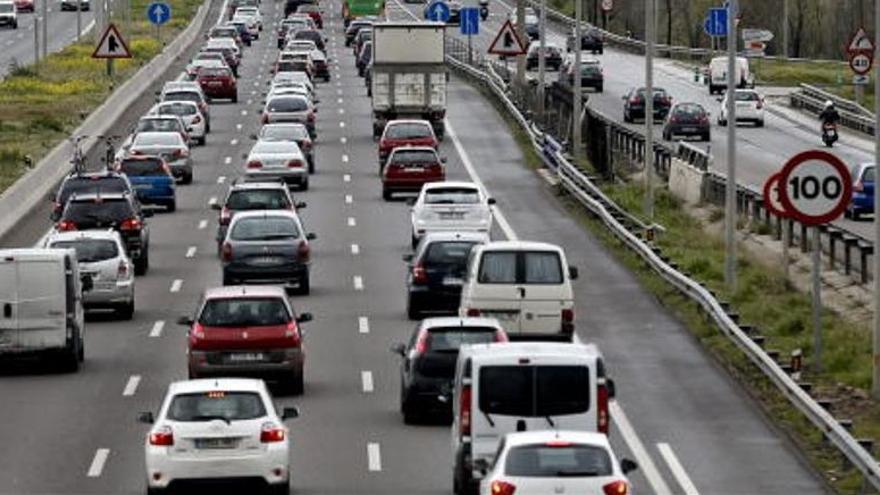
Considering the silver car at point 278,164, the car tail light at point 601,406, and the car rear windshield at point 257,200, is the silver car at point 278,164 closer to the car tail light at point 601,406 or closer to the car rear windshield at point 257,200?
the car rear windshield at point 257,200

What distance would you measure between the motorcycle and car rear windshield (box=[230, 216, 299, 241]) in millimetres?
45023

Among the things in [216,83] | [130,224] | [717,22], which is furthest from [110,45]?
[717,22]

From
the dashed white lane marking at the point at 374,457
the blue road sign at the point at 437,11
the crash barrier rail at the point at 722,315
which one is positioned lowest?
the dashed white lane marking at the point at 374,457

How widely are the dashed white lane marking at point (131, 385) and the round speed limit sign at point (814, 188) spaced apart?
9.19 meters

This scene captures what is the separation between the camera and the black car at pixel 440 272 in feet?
145

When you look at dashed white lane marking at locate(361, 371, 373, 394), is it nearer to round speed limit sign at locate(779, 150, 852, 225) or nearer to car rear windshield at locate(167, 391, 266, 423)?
round speed limit sign at locate(779, 150, 852, 225)

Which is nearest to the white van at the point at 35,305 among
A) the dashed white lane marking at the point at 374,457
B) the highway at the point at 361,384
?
the highway at the point at 361,384

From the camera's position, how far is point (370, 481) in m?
29.9

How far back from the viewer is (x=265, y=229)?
48188 millimetres

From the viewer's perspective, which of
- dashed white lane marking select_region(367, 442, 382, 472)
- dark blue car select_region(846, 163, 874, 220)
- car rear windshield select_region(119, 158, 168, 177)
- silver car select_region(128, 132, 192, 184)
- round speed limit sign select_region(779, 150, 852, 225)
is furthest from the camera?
silver car select_region(128, 132, 192, 184)

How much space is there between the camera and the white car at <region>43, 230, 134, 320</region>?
1804 inches

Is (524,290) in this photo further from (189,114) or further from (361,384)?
(189,114)

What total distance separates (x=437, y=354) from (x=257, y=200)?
73.0 ft

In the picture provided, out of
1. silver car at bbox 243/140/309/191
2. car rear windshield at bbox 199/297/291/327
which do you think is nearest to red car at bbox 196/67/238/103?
silver car at bbox 243/140/309/191
